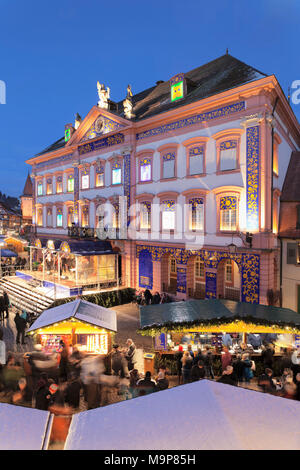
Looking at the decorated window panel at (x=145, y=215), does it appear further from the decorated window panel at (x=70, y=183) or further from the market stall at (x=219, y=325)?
the decorated window panel at (x=70, y=183)

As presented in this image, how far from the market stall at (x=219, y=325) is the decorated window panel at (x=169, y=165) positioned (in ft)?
34.6

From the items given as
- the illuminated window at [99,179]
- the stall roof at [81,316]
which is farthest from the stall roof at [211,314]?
→ the illuminated window at [99,179]

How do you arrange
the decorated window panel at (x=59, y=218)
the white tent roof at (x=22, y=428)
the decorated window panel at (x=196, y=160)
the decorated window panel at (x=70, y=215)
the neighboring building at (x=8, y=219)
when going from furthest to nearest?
the neighboring building at (x=8, y=219)
the decorated window panel at (x=59, y=218)
the decorated window panel at (x=70, y=215)
the decorated window panel at (x=196, y=160)
the white tent roof at (x=22, y=428)

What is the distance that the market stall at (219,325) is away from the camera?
34.7ft

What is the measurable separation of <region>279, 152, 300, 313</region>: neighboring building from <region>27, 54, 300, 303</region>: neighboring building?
71 cm

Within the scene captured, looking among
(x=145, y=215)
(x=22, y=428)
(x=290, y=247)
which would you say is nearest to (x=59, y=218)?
(x=145, y=215)

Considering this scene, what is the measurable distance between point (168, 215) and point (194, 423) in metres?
17.6

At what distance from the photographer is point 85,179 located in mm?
27844

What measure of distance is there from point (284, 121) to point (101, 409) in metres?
20.6

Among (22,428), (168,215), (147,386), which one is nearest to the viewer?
(22,428)

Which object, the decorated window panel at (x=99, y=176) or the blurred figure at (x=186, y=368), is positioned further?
the decorated window panel at (x=99, y=176)

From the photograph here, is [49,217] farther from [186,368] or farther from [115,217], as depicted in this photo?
[186,368]

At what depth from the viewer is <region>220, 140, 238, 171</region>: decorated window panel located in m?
17.4
